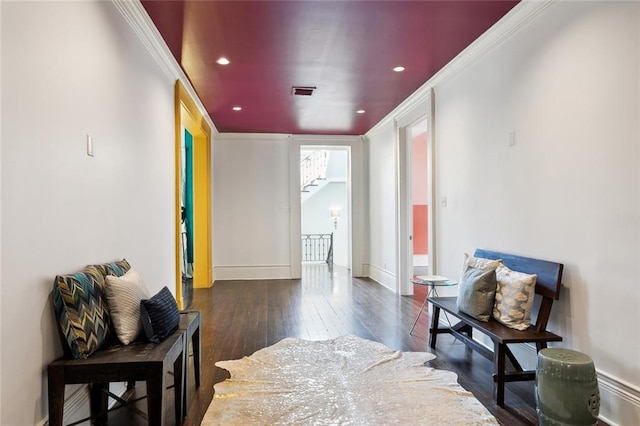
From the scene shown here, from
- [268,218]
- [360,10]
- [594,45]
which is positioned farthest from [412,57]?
[268,218]

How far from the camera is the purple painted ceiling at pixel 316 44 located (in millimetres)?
2748

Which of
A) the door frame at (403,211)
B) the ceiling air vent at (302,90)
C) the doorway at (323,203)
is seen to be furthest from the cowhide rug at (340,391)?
the doorway at (323,203)

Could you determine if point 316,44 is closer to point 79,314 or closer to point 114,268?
point 114,268

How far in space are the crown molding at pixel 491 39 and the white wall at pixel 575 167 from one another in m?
0.05

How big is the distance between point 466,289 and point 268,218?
4.78 meters

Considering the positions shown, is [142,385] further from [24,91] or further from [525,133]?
[525,133]

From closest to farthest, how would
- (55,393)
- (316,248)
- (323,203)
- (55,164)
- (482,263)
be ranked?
(55,393) → (55,164) → (482,263) → (316,248) → (323,203)

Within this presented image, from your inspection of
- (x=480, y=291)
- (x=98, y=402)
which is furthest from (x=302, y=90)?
(x=98, y=402)

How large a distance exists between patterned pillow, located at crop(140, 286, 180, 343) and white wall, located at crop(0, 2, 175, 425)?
39 cm

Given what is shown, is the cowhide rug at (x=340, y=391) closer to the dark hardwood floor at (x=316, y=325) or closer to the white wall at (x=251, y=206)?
the dark hardwood floor at (x=316, y=325)

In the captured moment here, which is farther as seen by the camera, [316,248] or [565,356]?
[316,248]

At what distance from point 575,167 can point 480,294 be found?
1066 millimetres

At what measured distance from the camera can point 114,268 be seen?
7.54 ft

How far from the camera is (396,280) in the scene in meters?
5.82
